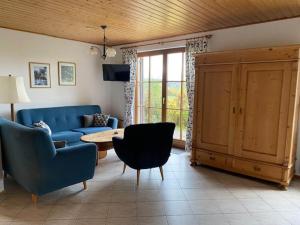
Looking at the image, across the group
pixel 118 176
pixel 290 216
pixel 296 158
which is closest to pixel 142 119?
pixel 118 176

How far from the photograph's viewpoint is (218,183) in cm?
333

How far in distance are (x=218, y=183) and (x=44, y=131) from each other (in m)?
2.44

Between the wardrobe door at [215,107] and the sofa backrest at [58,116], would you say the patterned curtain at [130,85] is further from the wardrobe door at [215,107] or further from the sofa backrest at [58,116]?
the wardrobe door at [215,107]

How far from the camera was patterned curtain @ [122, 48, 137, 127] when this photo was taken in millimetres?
5512

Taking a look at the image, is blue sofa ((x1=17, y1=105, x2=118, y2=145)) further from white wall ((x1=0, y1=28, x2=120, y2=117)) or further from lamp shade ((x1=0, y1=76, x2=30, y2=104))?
lamp shade ((x1=0, y1=76, x2=30, y2=104))

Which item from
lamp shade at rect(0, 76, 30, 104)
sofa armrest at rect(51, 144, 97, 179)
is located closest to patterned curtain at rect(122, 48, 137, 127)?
lamp shade at rect(0, 76, 30, 104)

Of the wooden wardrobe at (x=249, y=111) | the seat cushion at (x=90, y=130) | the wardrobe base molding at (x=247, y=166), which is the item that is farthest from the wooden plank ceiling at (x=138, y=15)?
the wardrobe base molding at (x=247, y=166)

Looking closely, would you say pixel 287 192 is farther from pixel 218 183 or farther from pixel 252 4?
pixel 252 4

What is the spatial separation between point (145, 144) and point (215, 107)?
136 centimetres

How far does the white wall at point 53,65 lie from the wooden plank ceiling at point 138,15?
0.30m

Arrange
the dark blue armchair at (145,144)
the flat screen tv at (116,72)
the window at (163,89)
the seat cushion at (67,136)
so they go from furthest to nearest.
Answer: the flat screen tv at (116,72), the window at (163,89), the seat cushion at (67,136), the dark blue armchair at (145,144)

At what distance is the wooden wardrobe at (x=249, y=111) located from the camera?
304cm

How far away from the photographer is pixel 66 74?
17.2ft

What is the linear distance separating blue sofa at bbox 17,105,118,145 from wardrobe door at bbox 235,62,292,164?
2849 mm
